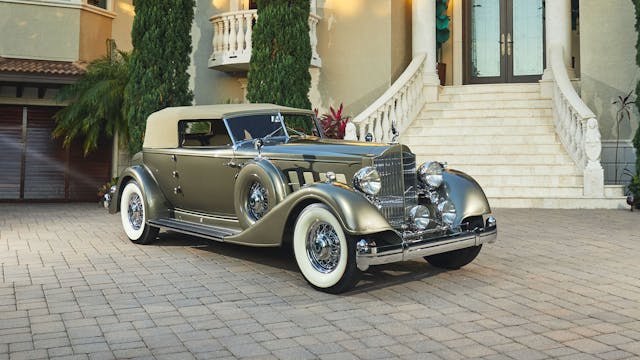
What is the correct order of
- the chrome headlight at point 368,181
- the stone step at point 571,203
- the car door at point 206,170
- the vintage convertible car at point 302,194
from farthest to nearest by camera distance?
the stone step at point 571,203 → the car door at point 206,170 → the chrome headlight at point 368,181 → the vintage convertible car at point 302,194

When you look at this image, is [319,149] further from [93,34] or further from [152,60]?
[93,34]

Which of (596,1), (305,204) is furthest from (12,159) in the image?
(596,1)

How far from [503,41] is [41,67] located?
11.6 meters

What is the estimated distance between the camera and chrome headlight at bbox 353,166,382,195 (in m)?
4.87

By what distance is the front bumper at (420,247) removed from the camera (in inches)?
178

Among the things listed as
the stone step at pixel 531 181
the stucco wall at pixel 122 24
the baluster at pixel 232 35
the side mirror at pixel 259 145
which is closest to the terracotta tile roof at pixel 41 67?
the stucco wall at pixel 122 24

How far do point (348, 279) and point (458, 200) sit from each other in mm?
1498

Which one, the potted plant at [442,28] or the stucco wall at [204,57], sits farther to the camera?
the potted plant at [442,28]

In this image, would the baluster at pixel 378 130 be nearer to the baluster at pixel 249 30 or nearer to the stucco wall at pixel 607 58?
the baluster at pixel 249 30

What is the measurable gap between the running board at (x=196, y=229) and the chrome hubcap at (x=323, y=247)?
45.0 inches

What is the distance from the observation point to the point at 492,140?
40.7 feet

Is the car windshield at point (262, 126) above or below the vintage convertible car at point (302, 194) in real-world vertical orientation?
above

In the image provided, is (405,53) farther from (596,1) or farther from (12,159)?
(12,159)

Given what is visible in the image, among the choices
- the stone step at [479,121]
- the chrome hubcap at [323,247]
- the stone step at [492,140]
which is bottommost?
the chrome hubcap at [323,247]
